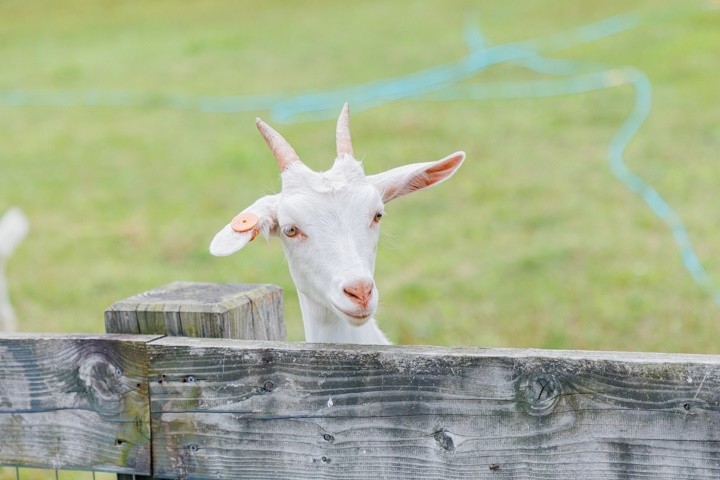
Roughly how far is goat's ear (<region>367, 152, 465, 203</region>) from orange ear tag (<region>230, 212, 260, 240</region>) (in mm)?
361

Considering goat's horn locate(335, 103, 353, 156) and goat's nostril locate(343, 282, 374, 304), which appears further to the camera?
goat's horn locate(335, 103, 353, 156)

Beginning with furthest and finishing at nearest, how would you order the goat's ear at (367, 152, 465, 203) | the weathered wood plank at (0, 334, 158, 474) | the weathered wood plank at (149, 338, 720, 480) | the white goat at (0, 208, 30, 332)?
1. the white goat at (0, 208, 30, 332)
2. the goat's ear at (367, 152, 465, 203)
3. the weathered wood plank at (0, 334, 158, 474)
4. the weathered wood plank at (149, 338, 720, 480)

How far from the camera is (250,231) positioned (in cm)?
264

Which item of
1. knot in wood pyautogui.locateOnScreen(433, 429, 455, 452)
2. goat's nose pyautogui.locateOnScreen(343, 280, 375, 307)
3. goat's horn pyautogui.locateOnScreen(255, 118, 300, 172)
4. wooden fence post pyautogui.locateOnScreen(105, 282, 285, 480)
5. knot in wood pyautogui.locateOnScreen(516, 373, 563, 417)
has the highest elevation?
goat's horn pyautogui.locateOnScreen(255, 118, 300, 172)

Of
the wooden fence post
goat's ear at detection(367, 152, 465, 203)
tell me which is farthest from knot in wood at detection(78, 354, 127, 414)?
goat's ear at detection(367, 152, 465, 203)

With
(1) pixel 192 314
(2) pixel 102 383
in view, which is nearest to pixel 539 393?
(1) pixel 192 314

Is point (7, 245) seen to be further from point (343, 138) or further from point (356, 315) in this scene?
point (356, 315)

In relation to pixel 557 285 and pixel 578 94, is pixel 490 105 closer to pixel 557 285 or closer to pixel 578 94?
pixel 578 94

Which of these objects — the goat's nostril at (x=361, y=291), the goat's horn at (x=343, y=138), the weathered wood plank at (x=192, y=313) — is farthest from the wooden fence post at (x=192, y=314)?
the goat's horn at (x=343, y=138)

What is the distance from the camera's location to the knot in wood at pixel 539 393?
1.99 meters

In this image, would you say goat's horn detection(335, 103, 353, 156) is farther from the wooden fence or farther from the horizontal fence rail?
the horizontal fence rail

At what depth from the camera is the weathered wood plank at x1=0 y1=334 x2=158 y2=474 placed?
7.41 ft

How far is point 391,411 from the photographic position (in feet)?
6.84

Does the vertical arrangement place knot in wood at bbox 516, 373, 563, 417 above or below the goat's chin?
below
